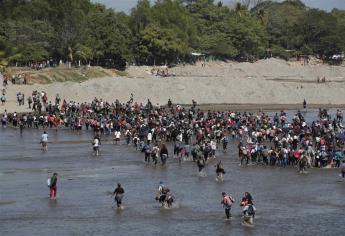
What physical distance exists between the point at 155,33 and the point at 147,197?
304 ft

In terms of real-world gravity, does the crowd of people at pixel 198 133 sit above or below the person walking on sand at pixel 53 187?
above

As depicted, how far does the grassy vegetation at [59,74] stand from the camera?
9076cm

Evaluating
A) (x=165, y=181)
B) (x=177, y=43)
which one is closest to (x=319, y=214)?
(x=165, y=181)

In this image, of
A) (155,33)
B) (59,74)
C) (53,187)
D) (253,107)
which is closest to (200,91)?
(253,107)

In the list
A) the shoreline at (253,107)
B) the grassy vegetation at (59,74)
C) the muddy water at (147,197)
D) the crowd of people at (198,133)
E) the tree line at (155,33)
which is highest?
the tree line at (155,33)

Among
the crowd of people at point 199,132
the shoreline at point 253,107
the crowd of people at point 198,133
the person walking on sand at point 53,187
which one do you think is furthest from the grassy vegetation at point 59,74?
the person walking on sand at point 53,187

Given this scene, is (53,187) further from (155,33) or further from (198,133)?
(155,33)

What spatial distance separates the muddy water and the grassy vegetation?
40297 millimetres

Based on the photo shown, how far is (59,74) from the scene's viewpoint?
312ft

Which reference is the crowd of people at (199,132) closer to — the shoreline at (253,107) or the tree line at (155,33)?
the shoreline at (253,107)

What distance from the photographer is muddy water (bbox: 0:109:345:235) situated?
3044cm

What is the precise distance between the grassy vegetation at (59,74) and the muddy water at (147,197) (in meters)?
40.3

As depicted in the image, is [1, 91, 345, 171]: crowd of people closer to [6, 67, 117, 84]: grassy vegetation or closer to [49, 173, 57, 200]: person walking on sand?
[49, 173, 57, 200]: person walking on sand

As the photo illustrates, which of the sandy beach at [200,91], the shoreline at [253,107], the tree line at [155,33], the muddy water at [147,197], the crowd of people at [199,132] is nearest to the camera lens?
the muddy water at [147,197]
